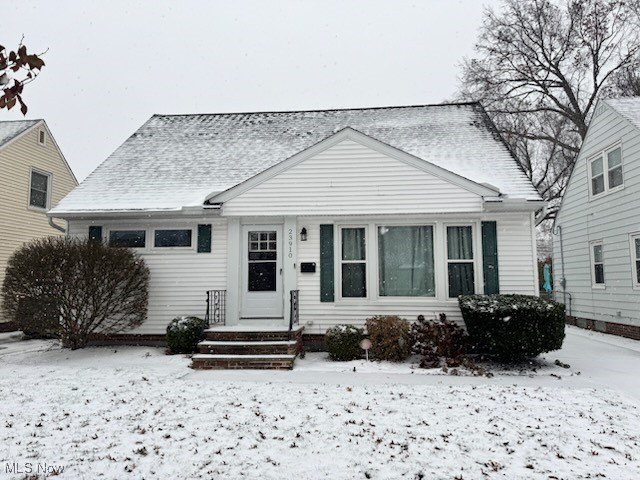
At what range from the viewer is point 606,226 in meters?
11.9

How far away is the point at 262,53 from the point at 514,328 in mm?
143780

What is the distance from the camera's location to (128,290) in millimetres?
8805

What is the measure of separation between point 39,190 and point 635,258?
17598mm

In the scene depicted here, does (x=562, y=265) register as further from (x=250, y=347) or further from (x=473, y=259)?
(x=250, y=347)

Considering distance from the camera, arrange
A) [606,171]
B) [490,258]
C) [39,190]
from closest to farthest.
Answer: [490,258]
[606,171]
[39,190]

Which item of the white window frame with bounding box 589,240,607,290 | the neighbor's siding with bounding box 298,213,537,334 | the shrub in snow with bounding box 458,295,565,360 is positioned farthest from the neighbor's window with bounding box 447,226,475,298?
the white window frame with bounding box 589,240,607,290

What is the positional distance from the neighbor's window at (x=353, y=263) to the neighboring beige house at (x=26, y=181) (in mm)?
9450

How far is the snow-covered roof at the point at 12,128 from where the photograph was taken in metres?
14.2

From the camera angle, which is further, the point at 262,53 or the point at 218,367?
the point at 262,53


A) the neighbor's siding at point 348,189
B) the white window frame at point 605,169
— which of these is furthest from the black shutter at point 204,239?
the white window frame at point 605,169

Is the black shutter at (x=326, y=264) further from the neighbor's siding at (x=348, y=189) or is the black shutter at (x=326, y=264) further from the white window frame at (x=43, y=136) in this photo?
the white window frame at (x=43, y=136)

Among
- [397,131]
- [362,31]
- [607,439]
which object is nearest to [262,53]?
[362,31]

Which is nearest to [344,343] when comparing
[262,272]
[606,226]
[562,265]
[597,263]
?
[262,272]

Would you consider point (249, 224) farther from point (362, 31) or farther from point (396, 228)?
point (362, 31)
